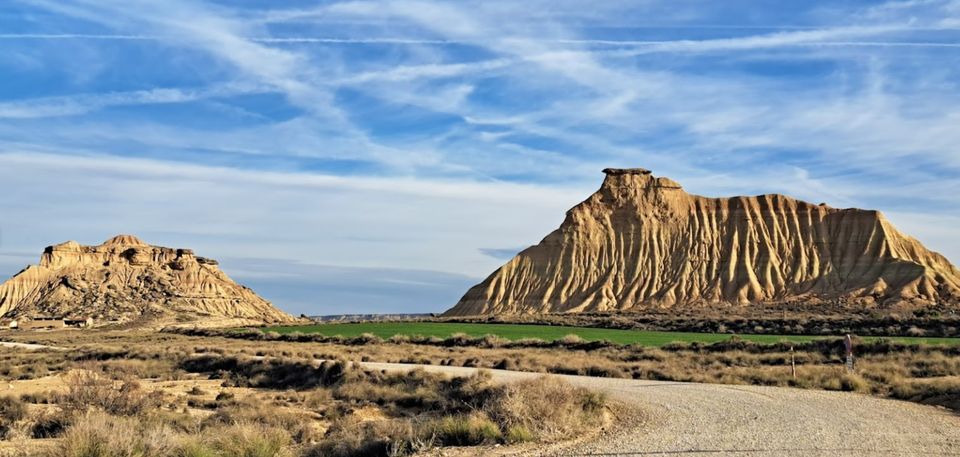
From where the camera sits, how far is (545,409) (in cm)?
1465

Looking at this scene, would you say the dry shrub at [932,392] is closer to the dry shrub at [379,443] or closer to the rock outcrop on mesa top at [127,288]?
the dry shrub at [379,443]

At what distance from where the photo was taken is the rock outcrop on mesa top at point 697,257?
93625 millimetres

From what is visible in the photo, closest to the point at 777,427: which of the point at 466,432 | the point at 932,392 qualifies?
the point at 466,432

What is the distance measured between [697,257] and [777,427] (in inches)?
3662

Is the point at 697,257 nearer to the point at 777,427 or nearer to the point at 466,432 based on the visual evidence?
the point at 777,427

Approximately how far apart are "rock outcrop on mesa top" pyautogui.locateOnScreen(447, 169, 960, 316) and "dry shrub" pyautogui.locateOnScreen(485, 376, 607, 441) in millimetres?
77016

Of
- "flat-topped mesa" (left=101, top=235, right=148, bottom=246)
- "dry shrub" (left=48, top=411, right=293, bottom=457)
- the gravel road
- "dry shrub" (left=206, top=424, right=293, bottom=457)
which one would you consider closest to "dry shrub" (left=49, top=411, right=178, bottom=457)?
"dry shrub" (left=48, top=411, right=293, bottom=457)

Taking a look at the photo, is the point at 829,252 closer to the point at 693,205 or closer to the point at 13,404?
the point at 693,205

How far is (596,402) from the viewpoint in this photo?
52.9ft

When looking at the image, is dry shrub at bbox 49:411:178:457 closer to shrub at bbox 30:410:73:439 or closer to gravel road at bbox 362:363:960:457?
shrub at bbox 30:410:73:439

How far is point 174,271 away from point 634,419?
13040 cm

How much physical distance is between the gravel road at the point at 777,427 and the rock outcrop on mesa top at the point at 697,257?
73234mm

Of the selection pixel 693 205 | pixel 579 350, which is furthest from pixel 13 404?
pixel 693 205

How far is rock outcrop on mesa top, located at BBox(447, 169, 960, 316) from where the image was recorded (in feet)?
307
